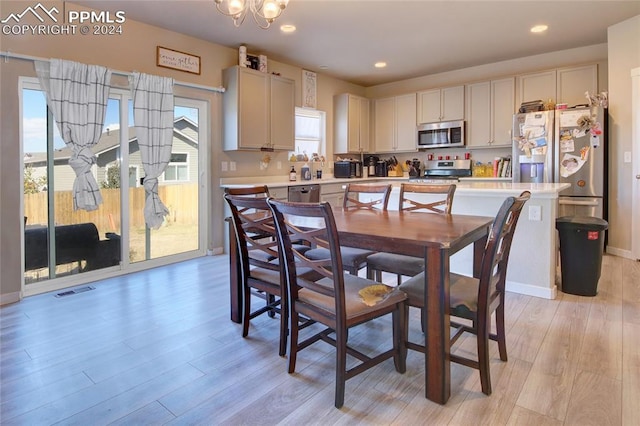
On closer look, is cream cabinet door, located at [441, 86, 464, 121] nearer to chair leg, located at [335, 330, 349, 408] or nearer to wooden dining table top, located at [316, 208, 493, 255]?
wooden dining table top, located at [316, 208, 493, 255]

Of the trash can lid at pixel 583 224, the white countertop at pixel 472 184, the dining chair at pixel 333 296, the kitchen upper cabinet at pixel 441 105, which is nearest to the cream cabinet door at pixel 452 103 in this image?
the kitchen upper cabinet at pixel 441 105

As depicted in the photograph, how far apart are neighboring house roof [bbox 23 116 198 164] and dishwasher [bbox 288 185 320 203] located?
1363 mm

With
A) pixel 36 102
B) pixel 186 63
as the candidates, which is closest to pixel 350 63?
pixel 186 63

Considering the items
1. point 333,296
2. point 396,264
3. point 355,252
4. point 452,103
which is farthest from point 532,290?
point 452,103

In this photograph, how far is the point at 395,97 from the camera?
6.68 meters

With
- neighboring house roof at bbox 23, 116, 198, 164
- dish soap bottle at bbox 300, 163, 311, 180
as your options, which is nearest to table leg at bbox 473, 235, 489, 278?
neighboring house roof at bbox 23, 116, 198, 164

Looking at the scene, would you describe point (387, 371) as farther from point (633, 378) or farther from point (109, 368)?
point (109, 368)

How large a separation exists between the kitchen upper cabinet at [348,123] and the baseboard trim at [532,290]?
152 inches

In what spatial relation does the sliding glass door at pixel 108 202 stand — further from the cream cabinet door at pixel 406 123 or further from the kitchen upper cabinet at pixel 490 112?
the kitchen upper cabinet at pixel 490 112

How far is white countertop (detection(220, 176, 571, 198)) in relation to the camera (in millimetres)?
3164

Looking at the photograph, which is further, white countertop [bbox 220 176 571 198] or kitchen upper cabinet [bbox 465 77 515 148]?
kitchen upper cabinet [bbox 465 77 515 148]

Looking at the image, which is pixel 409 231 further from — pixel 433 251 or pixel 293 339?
pixel 293 339

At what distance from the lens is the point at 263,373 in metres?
2.01

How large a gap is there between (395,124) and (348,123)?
87 cm
